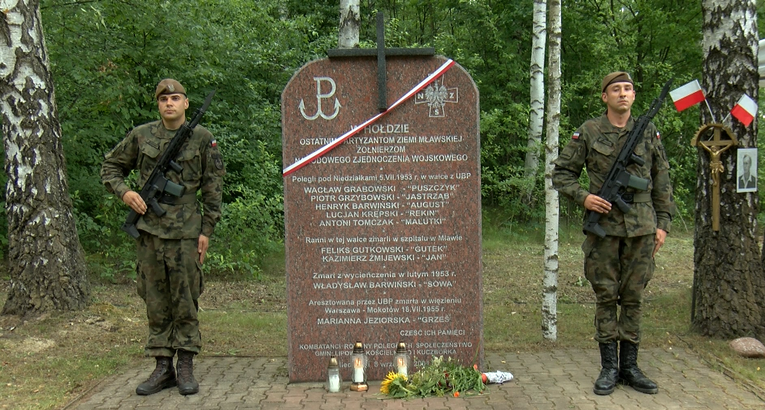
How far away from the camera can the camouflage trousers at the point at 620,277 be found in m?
4.91

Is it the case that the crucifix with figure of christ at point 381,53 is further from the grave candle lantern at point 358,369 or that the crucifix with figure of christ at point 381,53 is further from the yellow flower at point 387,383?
the yellow flower at point 387,383

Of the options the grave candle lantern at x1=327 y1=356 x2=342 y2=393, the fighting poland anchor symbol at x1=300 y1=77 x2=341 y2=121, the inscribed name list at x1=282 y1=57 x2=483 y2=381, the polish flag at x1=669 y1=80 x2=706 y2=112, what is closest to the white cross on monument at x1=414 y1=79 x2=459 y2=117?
the inscribed name list at x1=282 y1=57 x2=483 y2=381

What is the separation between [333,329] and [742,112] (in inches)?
154

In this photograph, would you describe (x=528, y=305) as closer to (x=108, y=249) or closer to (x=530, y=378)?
(x=530, y=378)

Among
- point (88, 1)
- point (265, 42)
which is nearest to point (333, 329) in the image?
point (88, 1)

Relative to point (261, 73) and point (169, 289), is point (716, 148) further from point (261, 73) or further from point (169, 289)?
point (261, 73)

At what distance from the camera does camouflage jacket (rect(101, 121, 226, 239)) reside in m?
4.96

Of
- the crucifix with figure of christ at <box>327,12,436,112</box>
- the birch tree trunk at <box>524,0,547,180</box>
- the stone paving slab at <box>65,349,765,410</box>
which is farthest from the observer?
the birch tree trunk at <box>524,0,547,180</box>

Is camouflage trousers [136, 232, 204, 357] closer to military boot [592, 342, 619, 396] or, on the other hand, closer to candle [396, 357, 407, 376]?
candle [396, 357, 407, 376]

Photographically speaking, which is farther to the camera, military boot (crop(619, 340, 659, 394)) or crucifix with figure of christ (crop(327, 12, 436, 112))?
crucifix with figure of christ (crop(327, 12, 436, 112))

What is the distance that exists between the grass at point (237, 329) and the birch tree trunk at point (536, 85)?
4662 millimetres

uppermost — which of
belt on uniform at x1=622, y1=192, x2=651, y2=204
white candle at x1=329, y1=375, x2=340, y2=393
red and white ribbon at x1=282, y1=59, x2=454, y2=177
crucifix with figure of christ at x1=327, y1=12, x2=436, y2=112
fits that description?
crucifix with figure of christ at x1=327, y1=12, x2=436, y2=112

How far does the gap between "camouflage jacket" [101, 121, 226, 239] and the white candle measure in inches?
52.9

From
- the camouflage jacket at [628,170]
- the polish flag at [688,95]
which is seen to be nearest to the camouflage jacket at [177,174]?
the camouflage jacket at [628,170]
